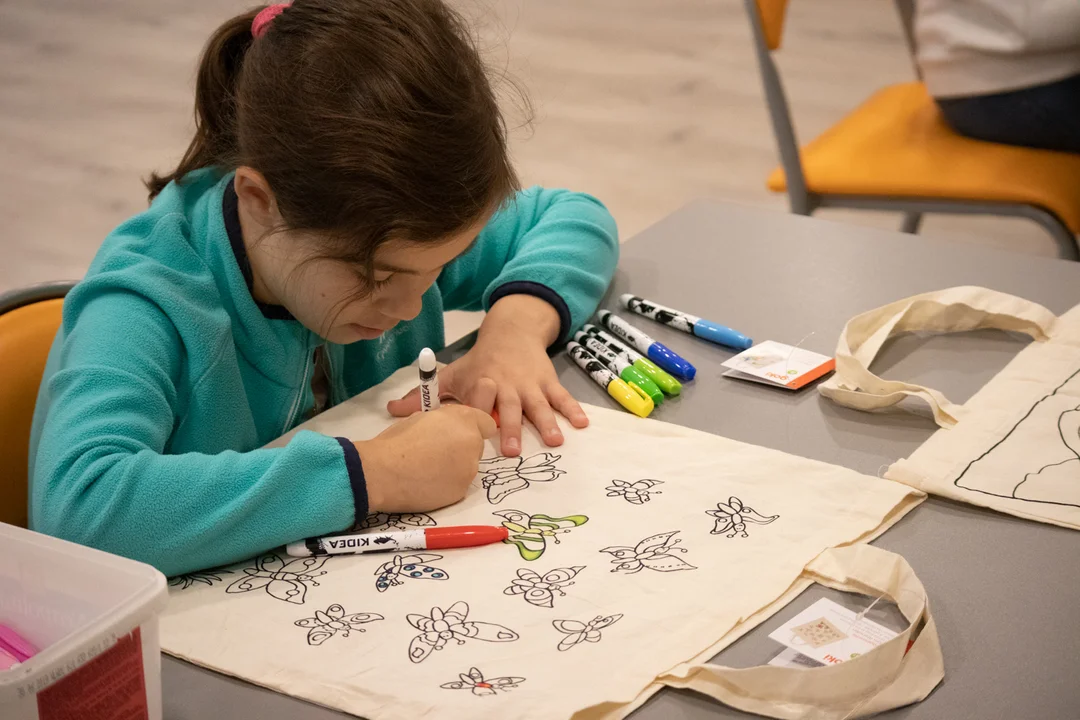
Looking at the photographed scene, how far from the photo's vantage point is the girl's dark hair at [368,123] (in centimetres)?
83

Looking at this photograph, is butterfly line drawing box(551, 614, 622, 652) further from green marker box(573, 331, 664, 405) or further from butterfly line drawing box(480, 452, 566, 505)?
green marker box(573, 331, 664, 405)

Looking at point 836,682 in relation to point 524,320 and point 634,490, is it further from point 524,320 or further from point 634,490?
point 524,320

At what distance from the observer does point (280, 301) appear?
97 centimetres

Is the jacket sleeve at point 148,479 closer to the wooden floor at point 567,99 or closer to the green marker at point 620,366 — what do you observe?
the green marker at point 620,366

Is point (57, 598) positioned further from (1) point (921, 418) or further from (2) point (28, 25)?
(2) point (28, 25)

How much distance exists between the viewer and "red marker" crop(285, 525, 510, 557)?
79 cm

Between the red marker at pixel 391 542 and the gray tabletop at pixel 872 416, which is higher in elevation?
the gray tabletop at pixel 872 416

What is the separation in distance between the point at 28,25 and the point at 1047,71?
3.85 m

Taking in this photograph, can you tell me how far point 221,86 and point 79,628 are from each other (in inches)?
21.8

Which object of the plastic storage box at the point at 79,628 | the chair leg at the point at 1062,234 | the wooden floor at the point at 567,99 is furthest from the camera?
the wooden floor at the point at 567,99

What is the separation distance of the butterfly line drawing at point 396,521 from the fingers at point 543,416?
5.3 inches

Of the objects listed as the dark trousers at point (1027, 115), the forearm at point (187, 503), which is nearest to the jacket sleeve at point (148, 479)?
the forearm at point (187, 503)

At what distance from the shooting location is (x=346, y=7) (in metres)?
0.87

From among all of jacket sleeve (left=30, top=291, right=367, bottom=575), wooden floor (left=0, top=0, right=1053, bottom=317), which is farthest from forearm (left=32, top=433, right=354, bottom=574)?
wooden floor (left=0, top=0, right=1053, bottom=317)
